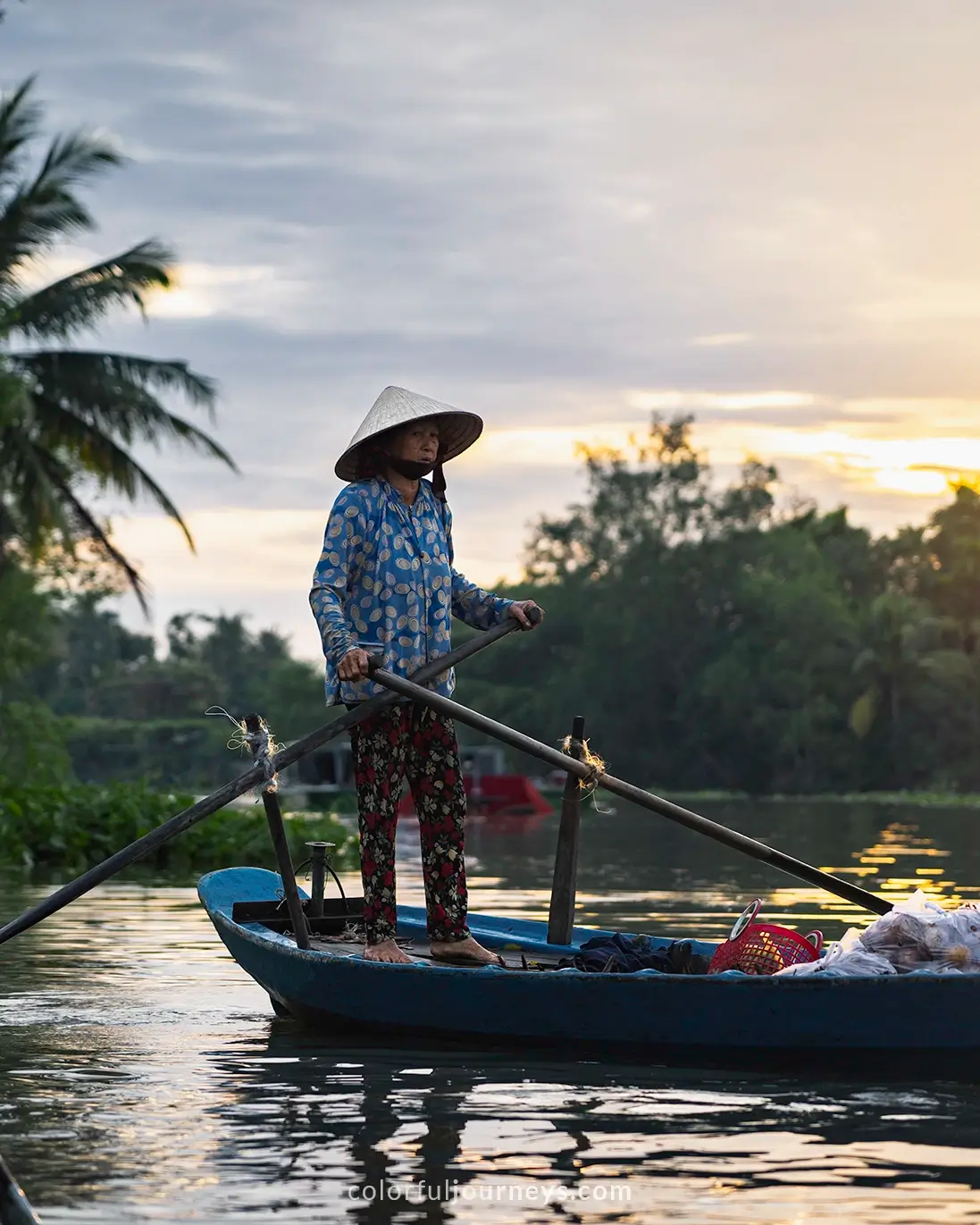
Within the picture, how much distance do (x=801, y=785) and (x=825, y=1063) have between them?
44904mm

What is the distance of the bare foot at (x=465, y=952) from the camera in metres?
5.76

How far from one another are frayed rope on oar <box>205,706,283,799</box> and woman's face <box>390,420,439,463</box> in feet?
3.08

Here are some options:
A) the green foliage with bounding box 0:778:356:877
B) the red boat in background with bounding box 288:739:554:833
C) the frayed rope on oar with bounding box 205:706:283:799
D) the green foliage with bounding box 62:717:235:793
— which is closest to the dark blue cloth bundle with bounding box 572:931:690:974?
the frayed rope on oar with bounding box 205:706:283:799

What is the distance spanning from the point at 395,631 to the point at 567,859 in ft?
3.31

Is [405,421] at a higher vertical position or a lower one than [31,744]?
higher

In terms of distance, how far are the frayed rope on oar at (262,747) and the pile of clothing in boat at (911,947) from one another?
165 cm

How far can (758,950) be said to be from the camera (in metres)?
5.32

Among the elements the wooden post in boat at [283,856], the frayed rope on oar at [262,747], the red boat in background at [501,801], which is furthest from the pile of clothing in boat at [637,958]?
the red boat in background at [501,801]

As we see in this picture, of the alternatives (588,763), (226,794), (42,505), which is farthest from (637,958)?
(42,505)

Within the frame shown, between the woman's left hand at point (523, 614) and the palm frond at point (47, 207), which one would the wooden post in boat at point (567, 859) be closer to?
the woman's left hand at point (523, 614)

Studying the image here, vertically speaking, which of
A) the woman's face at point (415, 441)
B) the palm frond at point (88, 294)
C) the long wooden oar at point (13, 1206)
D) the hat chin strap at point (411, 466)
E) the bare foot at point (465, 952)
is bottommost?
the long wooden oar at point (13, 1206)

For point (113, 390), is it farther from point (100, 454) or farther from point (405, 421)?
point (405, 421)

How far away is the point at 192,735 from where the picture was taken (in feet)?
185

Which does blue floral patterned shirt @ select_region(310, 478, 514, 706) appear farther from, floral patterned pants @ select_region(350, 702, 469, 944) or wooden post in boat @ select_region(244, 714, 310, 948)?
wooden post in boat @ select_region(244, 714, 310, 948)
